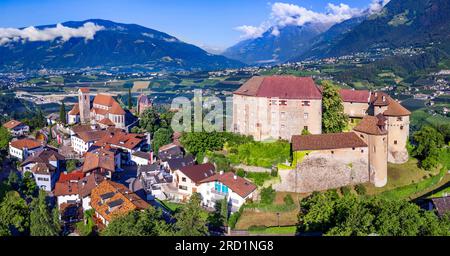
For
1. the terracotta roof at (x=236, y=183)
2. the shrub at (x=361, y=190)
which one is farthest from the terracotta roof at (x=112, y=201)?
the shrub at (x=361, y=190)

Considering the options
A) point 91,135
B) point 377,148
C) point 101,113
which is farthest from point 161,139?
point 377,148

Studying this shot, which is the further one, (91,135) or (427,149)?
(91,135)

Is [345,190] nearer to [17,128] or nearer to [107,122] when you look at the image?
[107,122]

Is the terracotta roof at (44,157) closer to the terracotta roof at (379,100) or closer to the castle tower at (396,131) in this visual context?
the terracotta roof at (379,100)

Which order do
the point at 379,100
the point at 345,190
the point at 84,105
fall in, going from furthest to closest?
the point at 84,105, the point at 379,100, the point at 345,190

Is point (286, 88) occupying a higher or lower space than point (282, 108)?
higher

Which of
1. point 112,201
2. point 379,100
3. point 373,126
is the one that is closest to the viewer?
point 112,201
